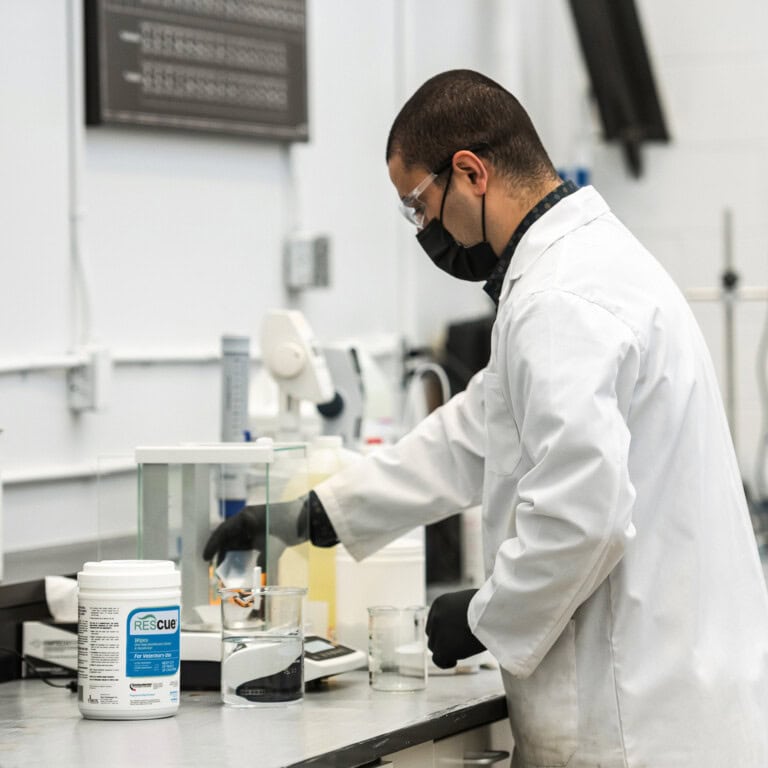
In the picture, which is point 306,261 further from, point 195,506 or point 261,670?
point 261,670

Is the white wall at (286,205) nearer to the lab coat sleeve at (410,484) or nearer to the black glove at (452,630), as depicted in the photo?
the lab coat sleeve at (410,484)

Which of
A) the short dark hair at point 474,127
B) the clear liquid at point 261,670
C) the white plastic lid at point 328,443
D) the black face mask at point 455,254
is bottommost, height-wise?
the clear liquid at point 261,670

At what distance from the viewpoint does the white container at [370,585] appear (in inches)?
77.8

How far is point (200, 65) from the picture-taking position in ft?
9.47

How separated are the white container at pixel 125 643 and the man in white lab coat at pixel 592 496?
329mm

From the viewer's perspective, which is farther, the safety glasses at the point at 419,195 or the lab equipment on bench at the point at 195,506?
the lab equipment on bench at the point at 195,506

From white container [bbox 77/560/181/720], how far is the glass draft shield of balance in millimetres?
225

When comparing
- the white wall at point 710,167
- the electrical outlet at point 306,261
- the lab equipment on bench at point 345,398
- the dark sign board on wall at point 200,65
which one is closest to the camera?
the lab equipment on bench at point 345,398

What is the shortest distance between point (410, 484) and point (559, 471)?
0.53 metres

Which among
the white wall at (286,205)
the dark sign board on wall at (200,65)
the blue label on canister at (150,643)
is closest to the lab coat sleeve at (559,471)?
the blue label on canister at (150,643)

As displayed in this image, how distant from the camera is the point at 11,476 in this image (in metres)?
2.48

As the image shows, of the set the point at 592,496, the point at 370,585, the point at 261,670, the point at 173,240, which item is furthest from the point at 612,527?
the point at 173,240

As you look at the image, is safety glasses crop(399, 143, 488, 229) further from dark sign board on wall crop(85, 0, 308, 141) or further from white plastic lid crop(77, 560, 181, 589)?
dark sign board on wall crop(85, 0, 308, 141)

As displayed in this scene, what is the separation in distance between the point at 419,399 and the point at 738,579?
5.55 ft
